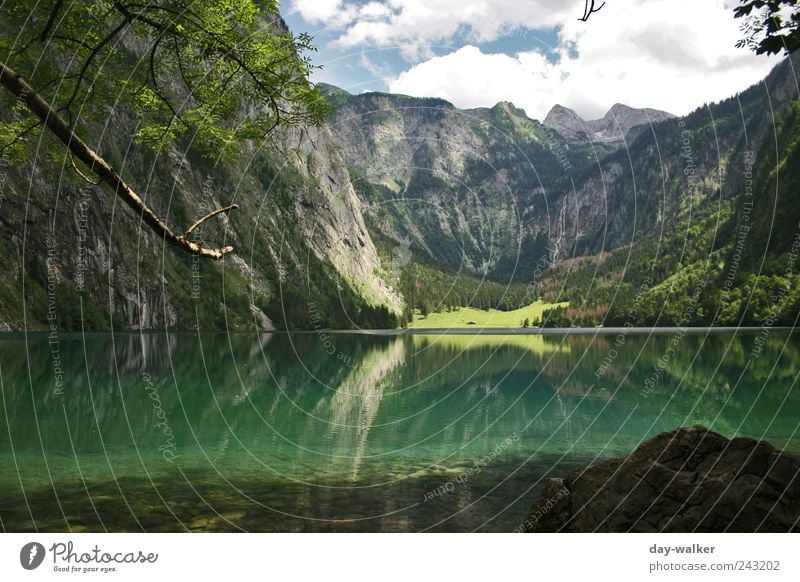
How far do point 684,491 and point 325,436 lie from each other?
2194cm

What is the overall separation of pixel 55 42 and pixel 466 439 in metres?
25.9

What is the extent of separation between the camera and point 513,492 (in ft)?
63.7

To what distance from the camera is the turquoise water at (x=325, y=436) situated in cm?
1661

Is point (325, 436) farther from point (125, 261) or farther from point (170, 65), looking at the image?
point (125, 261)

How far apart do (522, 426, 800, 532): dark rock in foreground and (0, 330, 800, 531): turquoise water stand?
1.84 meters

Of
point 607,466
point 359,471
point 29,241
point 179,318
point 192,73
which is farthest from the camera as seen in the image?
point 179,318

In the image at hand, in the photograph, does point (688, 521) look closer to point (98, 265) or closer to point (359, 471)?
point (359, 471)

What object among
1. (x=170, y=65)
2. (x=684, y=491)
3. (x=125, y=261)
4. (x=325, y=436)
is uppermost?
(x=125, y=261)

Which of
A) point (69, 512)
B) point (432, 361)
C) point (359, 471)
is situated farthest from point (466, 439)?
point (432, 361)

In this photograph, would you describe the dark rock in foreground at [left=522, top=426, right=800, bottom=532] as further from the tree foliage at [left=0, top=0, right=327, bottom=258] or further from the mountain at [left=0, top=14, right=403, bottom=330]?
the mountain at [left=0, top=14, right=403, bottom=330]

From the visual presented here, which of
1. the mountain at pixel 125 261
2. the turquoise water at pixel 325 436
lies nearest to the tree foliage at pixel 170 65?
the turquoise water at pixel 325 436

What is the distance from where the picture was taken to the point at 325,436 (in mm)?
29750

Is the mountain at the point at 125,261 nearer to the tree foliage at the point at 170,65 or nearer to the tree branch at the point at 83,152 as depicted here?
the tree foliage at the point at 170,65

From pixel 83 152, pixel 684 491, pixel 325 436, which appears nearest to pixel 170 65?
pixel 83 152
